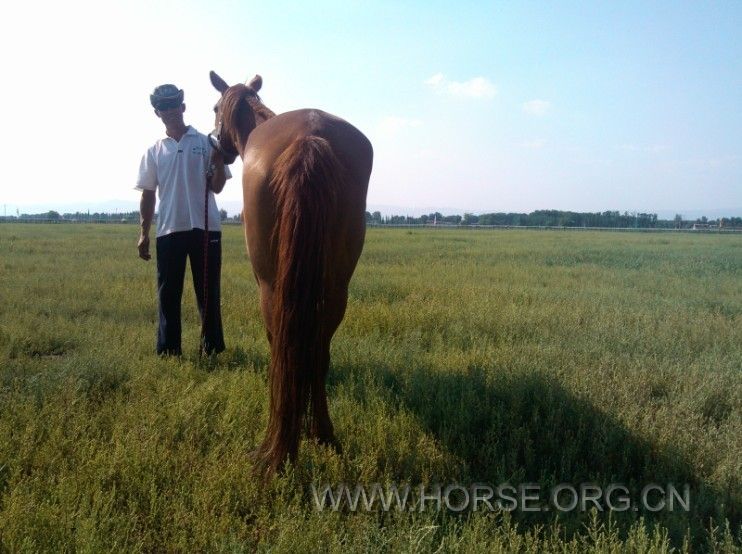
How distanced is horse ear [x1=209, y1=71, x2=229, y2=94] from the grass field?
85.7 inches

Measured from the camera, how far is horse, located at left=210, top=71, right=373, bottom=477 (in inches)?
92.4

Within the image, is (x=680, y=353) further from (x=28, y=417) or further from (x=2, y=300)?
(x=2, y=300)

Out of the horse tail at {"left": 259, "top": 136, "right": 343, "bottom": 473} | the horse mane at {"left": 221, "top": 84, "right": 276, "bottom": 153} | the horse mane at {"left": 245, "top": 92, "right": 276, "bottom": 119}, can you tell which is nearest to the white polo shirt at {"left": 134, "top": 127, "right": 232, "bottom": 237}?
the horse mane at {"left": 221, "top": 84, "right": 276, "bottom": 153}

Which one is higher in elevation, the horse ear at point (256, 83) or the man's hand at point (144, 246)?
the horse ear at point (256, 83)

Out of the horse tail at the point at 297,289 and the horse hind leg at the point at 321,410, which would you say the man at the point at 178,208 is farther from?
the horse tail at the point at 297,289

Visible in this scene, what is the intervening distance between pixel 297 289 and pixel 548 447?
167 centimetres

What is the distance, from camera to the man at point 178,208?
4.20 meters

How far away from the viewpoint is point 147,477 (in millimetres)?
2408

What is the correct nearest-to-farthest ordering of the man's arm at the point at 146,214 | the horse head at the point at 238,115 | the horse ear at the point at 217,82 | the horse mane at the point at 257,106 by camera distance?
the horse mane at the point at 257,106, the horse head at the point at 238,115, the horse ear at the point at 217,82, the man's arm at the point at 146,214

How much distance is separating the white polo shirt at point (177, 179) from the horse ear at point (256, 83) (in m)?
0.67

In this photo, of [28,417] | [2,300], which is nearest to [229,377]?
[28,417]

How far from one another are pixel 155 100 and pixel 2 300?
404cm

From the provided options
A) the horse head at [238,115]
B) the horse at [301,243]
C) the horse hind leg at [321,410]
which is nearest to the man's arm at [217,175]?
the horse head at [238,115]

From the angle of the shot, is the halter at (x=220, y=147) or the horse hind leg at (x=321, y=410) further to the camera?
the halter at (x=220, y=147)
